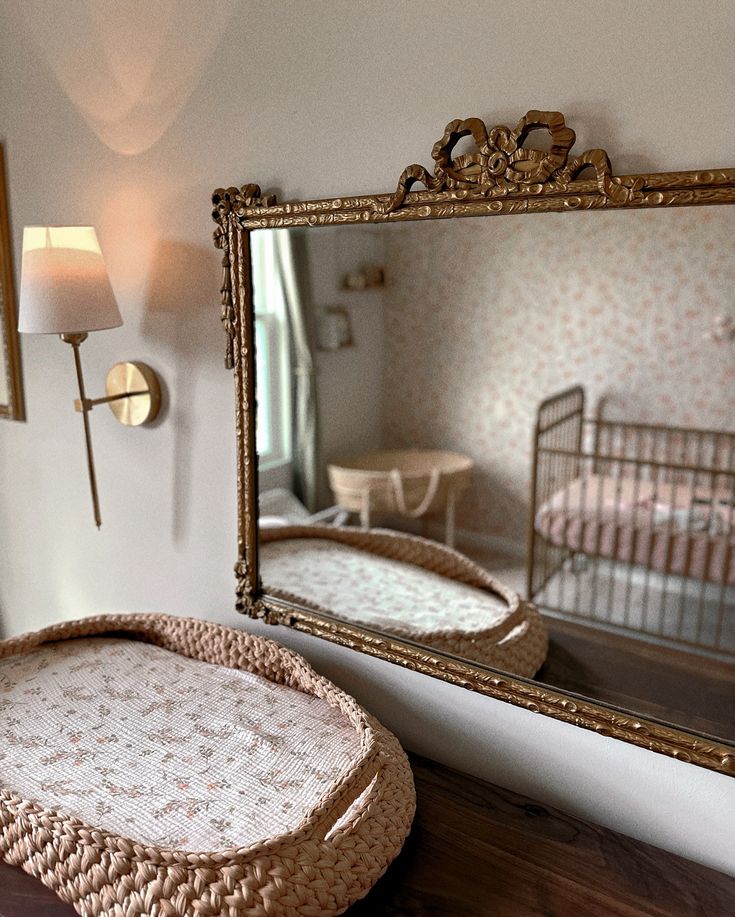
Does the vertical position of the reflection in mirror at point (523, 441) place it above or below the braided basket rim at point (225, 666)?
above

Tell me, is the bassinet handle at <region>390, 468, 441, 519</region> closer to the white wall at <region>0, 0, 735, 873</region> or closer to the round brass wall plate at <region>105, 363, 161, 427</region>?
the white wall at <region>0, 0, 735, 873</region>

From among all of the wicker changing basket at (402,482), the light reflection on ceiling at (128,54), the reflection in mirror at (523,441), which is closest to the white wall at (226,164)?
the light reflection on ceiling at (128,54)

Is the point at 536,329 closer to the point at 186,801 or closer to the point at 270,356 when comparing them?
the point at 270,356

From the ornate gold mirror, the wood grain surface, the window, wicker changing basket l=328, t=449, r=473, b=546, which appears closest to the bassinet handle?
wicker changing basket l=328, t=449, r=473, b=546

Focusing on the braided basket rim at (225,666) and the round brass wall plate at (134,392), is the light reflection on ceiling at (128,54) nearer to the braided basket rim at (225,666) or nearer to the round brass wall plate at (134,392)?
the round brass wall plate at (134,392)

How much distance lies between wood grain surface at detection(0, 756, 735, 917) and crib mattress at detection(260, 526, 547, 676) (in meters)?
0.24

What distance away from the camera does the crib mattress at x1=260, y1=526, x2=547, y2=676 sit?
1.29 m

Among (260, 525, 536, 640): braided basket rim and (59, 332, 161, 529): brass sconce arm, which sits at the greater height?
(59, 332, 161, 529): brass sconce arm

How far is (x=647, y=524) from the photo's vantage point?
1.20 meters

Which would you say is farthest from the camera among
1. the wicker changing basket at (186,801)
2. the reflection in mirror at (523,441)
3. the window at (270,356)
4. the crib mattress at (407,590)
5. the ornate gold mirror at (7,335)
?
the ornate gold mirror at (7,335)

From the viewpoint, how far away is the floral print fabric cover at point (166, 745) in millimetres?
1121

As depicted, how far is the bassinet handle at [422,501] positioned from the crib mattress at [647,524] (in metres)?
0.18

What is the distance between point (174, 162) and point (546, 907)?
1.41m

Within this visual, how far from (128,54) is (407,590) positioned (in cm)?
118
